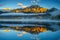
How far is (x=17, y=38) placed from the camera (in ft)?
5.01

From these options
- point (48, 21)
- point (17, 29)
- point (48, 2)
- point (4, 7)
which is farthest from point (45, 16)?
point (4, 7)

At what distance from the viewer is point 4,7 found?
1.56 m

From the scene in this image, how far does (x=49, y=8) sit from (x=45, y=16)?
0.35 feet

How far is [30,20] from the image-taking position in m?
1.53

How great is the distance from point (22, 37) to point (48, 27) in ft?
1.07

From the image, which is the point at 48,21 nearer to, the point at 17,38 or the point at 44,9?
the point at 44,9

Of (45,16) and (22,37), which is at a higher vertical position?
(45,16)

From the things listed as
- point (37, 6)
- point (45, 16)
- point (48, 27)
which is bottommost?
point (48, 27)

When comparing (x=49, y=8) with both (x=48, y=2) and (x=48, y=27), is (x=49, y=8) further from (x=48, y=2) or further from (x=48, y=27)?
(x=48, y=27)

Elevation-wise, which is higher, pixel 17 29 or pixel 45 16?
pixel 45 16

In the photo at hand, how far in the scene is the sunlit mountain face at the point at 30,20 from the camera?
4.98 feet

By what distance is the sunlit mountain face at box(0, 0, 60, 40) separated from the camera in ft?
4.98

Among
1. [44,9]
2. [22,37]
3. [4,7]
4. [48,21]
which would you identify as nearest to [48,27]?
[48,21]

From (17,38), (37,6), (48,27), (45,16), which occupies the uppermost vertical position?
(37,6)
